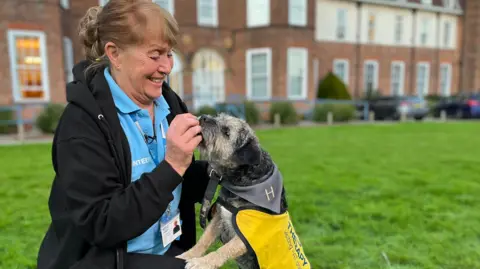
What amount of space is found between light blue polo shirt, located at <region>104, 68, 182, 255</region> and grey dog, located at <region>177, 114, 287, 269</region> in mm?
328

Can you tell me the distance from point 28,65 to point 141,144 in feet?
51.9

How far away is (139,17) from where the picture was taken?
194cm

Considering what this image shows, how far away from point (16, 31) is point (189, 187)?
15.5 meters

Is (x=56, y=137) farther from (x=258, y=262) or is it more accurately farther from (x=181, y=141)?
(x=258, y=262)

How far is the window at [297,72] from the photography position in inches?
862

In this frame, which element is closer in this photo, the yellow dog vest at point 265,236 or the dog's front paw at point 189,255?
the yellow dog vest at point 265,236

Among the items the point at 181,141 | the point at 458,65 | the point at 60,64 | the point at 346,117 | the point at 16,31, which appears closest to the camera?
the point at 181,141

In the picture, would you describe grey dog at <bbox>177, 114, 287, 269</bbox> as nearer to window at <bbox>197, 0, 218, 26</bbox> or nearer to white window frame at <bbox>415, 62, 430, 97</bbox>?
window at <bbox>197, 0, 218, 26</bbox>

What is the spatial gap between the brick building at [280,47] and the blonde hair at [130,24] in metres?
2.11

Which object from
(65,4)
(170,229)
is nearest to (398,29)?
(65,4)

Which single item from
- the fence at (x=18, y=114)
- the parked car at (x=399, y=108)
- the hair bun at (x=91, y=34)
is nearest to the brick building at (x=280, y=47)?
the fence at (x=18, y=114)

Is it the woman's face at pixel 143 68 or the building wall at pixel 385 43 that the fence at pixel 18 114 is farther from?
the building wall at pixel 385 43

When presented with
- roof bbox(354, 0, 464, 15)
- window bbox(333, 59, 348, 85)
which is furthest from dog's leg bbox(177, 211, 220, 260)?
roof bbox(354, 0, 464, 15)

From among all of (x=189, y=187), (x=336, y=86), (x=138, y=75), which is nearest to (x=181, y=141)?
(x=138, y=75)
